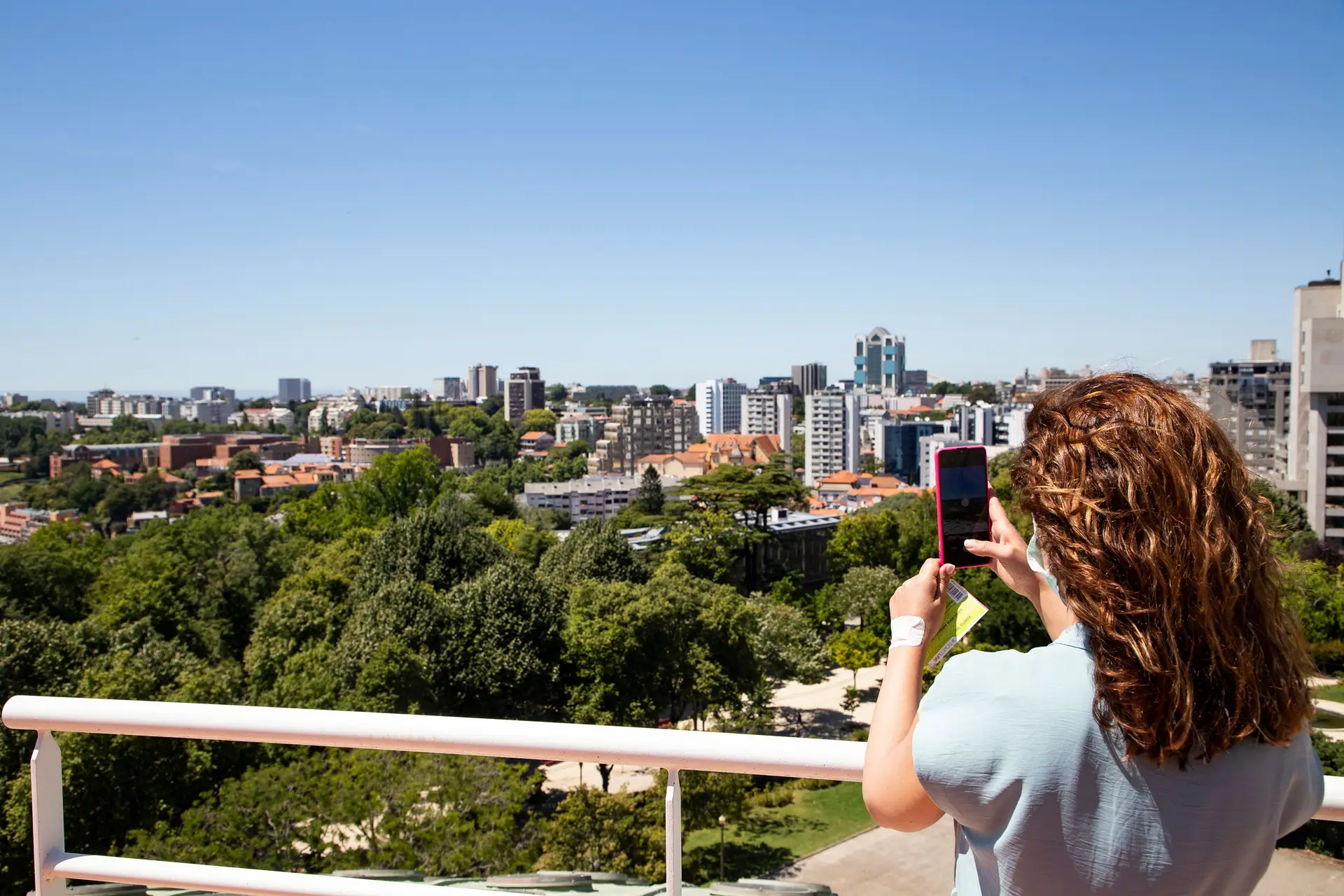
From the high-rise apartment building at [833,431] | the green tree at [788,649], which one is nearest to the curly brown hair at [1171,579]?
the green tree at [788,649]

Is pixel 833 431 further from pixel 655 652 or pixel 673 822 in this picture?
pixel 673 822

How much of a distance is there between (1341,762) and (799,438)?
271ft

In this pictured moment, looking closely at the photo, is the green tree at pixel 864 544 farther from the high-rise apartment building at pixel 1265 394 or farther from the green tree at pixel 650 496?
the green tree at pixel 650 496

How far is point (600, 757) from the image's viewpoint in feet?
4.61

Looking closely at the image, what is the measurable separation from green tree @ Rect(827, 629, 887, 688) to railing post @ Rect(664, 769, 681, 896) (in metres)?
17.1

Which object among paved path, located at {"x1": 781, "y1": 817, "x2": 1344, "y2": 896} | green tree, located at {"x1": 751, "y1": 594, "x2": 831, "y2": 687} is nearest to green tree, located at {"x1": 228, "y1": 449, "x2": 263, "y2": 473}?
Result: green tree, located at {"x1": 751, "y1": 594, "x2": 831, "y2": 687}

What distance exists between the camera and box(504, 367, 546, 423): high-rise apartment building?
120 meters

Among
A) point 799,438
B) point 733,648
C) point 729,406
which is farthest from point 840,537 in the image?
point 729,406

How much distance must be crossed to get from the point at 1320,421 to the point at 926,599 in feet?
104

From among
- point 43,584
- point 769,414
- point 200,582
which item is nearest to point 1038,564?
point 43,584

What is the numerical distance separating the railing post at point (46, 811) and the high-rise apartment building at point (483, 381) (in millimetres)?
158823

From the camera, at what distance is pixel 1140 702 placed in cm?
85

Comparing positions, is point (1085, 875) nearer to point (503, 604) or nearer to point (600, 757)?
point (600, 757)

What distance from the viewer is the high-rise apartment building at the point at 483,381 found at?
15938 centimetres
